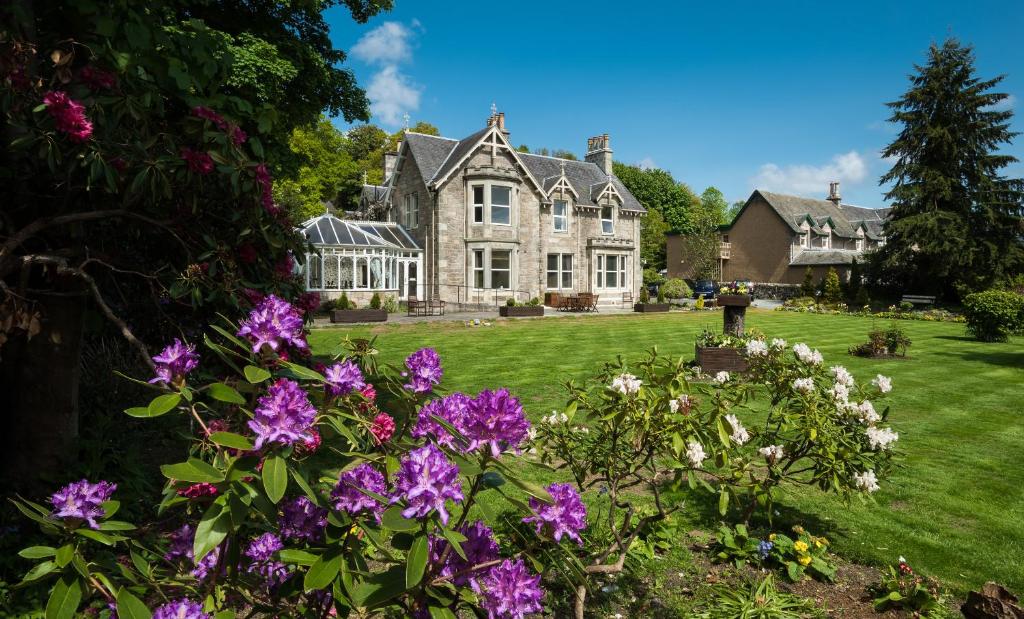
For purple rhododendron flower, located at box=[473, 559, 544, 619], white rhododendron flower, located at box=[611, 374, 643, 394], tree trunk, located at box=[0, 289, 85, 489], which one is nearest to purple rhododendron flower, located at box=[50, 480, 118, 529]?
purple rhododendron flower, located at box=[473, 559, 544, 619]

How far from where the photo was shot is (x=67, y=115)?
2785 millimetres

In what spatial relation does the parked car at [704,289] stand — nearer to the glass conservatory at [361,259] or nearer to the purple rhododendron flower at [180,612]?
the glass conservatory at [361,259]

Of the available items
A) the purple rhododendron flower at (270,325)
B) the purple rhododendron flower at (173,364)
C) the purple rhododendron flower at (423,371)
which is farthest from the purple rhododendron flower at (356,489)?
the purple rhododendron flower at (173,364)

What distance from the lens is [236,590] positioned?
207 centimetres

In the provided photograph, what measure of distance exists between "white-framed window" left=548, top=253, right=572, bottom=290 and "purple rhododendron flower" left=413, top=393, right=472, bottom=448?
110 feet

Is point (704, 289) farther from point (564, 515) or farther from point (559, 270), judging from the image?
point (564, 515)

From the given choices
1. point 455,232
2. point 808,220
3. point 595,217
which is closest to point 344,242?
point 455,232

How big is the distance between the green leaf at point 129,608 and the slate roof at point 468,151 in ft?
101

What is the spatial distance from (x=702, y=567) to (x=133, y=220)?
4648 millimetres

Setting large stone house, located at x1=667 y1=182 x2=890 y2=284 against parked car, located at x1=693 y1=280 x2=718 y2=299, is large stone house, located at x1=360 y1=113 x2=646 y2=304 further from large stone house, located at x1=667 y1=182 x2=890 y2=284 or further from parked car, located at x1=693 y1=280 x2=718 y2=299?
large stone house, located at x1=667 y1=182 x2=890 y2=284

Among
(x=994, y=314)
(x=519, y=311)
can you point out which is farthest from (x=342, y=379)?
(x=519, y=311)

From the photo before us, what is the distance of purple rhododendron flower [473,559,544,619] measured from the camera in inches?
70.4

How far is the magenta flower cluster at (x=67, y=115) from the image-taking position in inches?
109

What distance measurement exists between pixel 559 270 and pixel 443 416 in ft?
111
